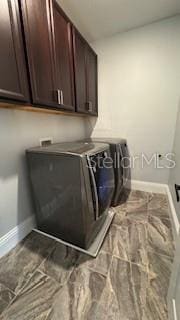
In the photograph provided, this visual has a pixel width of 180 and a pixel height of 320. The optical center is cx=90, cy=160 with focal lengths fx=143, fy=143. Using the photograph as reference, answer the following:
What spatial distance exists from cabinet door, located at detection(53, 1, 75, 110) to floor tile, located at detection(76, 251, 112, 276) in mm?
1439

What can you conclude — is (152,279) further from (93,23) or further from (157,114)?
(93,23)

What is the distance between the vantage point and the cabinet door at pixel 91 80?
1.99 meters

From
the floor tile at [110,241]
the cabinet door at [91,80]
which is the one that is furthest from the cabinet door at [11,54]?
the floor tile at [110,241]

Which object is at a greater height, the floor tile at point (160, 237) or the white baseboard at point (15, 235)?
the white baseboard at point (15, 235)

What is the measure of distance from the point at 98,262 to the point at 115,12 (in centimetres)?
271

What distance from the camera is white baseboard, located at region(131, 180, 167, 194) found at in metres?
2.36

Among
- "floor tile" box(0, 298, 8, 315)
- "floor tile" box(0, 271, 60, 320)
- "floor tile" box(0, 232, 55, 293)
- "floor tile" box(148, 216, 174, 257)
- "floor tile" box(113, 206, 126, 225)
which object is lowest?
"floor tile" box(0, 298, 8, 315)

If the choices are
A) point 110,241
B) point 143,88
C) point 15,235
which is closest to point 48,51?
point 143,88

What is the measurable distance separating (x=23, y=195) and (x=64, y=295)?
89cm

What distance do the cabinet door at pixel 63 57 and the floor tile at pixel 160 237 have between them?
1.60 m

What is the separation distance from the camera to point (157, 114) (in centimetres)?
217

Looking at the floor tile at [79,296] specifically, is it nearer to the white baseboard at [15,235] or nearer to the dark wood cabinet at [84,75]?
the white baseboard at [15,235]

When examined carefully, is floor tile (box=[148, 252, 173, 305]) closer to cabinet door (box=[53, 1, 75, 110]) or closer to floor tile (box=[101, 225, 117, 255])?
floor tile (box=[101, 225, 117, 255])

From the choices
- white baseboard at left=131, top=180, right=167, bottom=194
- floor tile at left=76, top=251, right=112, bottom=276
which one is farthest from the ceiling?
floor tile at left=76, top=251, right=112, bottom=276
